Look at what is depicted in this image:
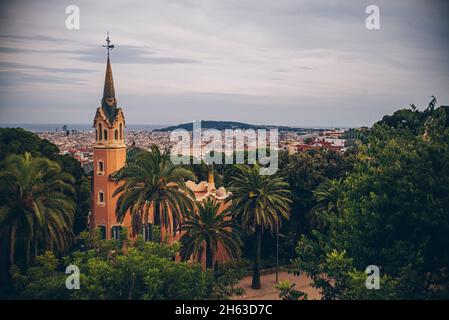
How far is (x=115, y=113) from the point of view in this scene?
82.0ft

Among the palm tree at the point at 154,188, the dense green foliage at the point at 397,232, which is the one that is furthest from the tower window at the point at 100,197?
the dense green foliage at the point at 397,232

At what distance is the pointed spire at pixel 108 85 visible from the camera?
24875 millimetres

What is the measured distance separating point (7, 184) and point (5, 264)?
9.71ft

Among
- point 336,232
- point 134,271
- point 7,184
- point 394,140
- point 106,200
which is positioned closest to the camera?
point 134,271

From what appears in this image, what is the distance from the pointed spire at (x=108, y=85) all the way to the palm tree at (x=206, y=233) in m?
7.48

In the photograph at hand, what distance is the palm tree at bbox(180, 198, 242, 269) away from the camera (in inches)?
808

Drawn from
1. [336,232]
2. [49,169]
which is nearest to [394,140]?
[336,232]

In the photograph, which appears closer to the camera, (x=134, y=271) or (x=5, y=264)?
(x=134, y=271)

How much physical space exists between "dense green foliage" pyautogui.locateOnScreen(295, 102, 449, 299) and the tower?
40.3 ft

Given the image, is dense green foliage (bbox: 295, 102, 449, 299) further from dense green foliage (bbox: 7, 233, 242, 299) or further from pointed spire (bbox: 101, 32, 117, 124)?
pointed spire (bbox: 101, 32, 117, 124)

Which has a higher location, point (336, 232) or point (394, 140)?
point (394, 140)

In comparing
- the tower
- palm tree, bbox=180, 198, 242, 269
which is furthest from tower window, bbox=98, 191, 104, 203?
palm tree, bbox=180, 198, 242, 269

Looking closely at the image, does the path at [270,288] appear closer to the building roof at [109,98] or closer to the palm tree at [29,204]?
the palm tree at [29,204]
